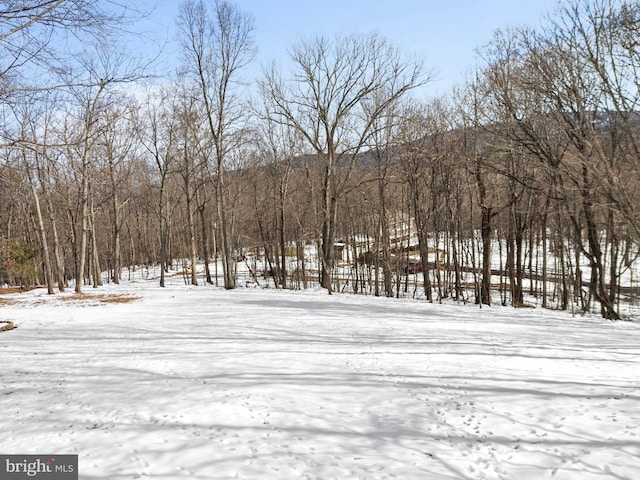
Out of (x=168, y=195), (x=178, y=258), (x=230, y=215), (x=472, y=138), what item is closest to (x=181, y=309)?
(x=472, y=138)

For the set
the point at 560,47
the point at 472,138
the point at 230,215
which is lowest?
the point at 230,215

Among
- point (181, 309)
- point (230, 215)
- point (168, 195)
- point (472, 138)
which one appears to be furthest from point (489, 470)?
point (168, 195)

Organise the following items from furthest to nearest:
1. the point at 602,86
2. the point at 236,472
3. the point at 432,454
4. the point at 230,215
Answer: the point at 230,215 < the point at 602,86 < the point at 432,454 < the point at 236,472

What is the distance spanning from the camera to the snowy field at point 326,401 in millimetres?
4012

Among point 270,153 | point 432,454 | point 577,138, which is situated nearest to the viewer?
point 432,454

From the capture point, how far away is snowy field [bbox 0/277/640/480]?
13.2 ft

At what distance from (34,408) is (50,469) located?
5.79ft

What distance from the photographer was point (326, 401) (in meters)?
5.46

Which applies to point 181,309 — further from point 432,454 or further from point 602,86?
point 602,86

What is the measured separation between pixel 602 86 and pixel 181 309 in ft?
48.0

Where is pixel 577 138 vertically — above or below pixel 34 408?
above

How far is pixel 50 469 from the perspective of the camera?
12.9 feet

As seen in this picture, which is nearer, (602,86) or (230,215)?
(602,86)

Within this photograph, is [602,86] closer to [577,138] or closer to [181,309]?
[577,138]
